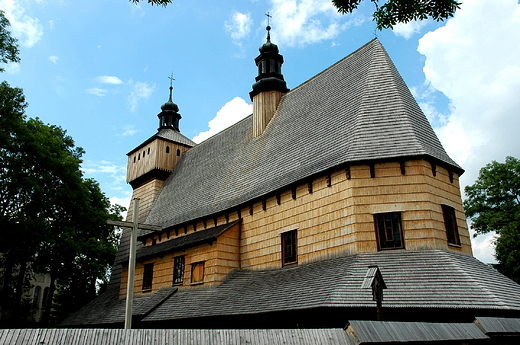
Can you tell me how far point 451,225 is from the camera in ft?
44.3

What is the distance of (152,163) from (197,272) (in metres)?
12.4

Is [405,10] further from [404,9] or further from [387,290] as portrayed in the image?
[387,290]

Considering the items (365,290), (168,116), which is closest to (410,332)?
(365,290)

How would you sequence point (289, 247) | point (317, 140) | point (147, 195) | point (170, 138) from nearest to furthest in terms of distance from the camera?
1. point (289, 247)
2. point (317, 140)
3. point (147, 195)
4. point (170, 138)

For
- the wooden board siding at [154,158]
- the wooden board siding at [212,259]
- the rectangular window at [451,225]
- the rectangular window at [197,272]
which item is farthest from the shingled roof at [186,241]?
the rectangular window at [451,225]

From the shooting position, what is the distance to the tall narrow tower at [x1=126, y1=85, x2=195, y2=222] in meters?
27.2

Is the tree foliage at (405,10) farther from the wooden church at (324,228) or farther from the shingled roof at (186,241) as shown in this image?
the shingled roof at (186,241)

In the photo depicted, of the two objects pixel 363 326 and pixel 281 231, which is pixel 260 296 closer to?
pixel 281 231

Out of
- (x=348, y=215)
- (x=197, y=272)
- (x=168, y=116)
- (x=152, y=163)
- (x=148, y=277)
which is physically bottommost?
(x=197, y=272)

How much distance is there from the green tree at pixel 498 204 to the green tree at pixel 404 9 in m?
22.4

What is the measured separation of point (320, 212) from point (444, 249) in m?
3.92

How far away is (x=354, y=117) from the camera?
15.3 metres

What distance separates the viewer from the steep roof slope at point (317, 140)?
14.0m

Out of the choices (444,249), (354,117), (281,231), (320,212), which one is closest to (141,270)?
(281,231)
